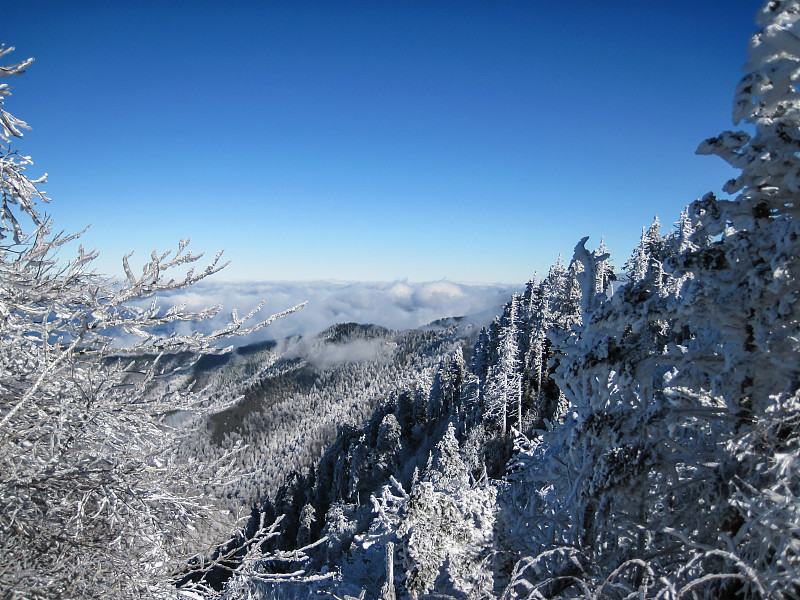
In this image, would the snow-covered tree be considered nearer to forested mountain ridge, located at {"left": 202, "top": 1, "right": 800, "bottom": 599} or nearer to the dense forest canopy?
the dense forest canopy

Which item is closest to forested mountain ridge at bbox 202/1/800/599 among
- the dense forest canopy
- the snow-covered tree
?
the dense forest canopy

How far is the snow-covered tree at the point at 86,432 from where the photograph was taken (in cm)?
328

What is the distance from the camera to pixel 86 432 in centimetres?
360

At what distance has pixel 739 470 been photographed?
11.1 feet

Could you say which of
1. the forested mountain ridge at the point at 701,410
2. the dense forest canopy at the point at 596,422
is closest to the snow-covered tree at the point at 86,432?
the dense forest canopy at the point at 596,422

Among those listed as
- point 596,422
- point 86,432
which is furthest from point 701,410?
point 86,432

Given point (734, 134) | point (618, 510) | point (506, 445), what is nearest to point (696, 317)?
point (734, 134)

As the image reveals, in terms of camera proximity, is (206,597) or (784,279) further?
(206,597)

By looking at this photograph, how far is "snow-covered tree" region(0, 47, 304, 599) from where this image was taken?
10.7ft

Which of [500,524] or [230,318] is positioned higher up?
[230,318]

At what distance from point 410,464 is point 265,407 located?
514 ft

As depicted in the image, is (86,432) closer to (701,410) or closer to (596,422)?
(596,422)

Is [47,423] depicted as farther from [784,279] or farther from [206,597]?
[784,279]

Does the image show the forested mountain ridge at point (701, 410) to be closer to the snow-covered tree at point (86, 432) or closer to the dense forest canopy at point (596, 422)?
the dense forest canopy at point (596, 422)
